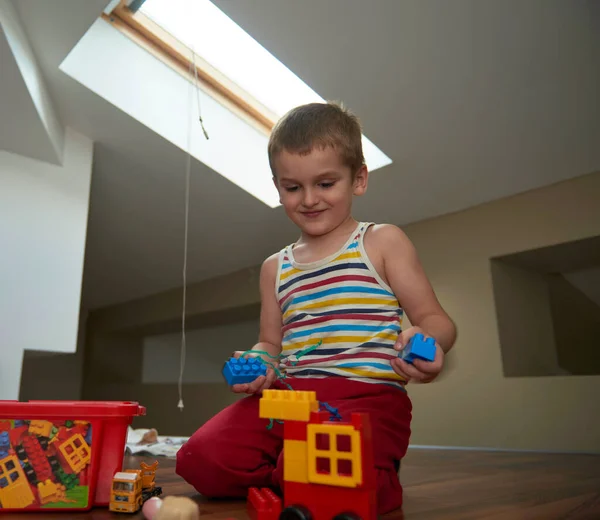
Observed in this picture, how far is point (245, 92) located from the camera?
2.39 m

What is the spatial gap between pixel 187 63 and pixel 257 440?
179 cm

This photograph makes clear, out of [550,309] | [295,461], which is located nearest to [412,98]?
[550,309]

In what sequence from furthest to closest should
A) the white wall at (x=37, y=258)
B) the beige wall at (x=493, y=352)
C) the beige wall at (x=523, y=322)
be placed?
the beige wall at (x=523, y=322)
the beige wall at (x=493, y=352)
the white wall at (x=37, y=258)

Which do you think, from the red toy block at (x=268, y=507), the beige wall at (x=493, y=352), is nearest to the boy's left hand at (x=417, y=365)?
the red toy block at (x=268, y=507)

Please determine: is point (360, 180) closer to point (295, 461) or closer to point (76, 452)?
point (295, 461)

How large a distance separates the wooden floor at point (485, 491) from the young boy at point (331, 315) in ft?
0.27

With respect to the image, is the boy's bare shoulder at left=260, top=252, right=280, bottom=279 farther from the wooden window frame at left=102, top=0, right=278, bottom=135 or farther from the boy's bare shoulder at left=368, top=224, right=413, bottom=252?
the wooden window frame at left=102, top=0, right=278, bottom=135

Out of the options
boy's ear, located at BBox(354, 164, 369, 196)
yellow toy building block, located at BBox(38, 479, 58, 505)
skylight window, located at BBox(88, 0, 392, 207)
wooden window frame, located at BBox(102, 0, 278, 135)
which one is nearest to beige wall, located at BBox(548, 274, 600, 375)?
skylight window, located at BBox(88, 0, 392, 207)

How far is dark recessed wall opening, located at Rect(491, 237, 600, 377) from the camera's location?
225 centimetres

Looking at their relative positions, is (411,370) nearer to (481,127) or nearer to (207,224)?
(481,127)

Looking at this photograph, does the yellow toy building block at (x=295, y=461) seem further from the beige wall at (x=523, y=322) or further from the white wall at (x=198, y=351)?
the white wall at (x=198, y=351)

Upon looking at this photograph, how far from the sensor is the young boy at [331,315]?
883 millimetres

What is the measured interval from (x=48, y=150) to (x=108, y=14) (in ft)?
1.83

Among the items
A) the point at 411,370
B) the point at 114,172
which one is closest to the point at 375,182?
the point at 114,172
